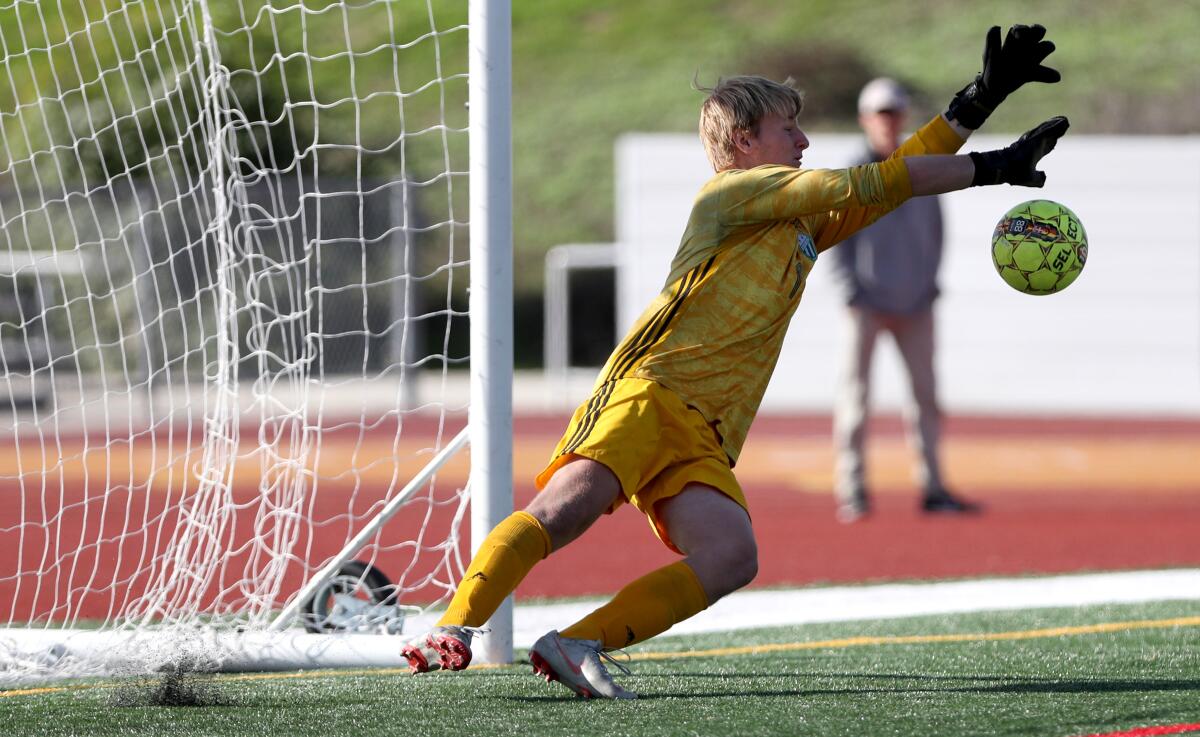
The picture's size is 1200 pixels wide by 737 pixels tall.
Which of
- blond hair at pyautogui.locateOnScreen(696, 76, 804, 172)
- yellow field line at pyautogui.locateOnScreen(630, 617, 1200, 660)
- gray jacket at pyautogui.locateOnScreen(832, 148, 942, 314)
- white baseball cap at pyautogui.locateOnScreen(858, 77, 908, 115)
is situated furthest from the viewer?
gray jacket at pyautogui.locateOnScreen(832, 148, 942, 314)

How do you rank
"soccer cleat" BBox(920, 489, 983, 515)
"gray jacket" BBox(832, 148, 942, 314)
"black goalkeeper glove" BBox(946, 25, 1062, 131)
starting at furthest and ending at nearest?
"soccer cleat" BBox(920, 489, 983, 515), "gray jacket" BBox(832, 148, 942, 314), "black goalkeeper glove" BBox(946, 25, 1062, 131)

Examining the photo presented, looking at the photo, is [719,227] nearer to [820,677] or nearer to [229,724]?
[820,677]

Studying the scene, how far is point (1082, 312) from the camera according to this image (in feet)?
56.6

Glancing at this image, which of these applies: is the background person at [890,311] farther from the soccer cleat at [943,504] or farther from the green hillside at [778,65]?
the green hillside at [778,65]

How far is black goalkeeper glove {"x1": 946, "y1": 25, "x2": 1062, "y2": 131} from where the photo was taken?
3.85 m

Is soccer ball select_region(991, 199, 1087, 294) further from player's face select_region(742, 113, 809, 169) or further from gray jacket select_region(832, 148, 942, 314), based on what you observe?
gray jacket select_region(832, 148, 942, 314)

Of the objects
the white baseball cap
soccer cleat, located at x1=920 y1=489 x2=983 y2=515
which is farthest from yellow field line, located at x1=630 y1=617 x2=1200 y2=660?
the white baseball cap

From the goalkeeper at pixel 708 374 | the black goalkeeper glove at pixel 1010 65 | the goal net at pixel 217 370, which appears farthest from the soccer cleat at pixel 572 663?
the black goalkeeper glove at pixel 1010 65

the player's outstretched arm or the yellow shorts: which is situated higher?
the player's outstretched arm

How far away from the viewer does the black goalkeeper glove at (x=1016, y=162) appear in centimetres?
374

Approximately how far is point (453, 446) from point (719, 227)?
128cm

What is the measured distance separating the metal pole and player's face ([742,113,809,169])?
872 millimetres

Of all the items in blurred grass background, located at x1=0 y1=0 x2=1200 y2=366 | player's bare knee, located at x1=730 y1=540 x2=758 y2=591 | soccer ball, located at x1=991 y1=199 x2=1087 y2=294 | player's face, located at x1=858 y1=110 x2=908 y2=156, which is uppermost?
blurred grass background, located at x1=0 y1=0 x2=1200 y2=366

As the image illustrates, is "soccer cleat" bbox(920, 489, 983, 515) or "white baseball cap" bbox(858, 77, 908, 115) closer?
"white baseball cap" bbox(858, 77, 908, 115)
